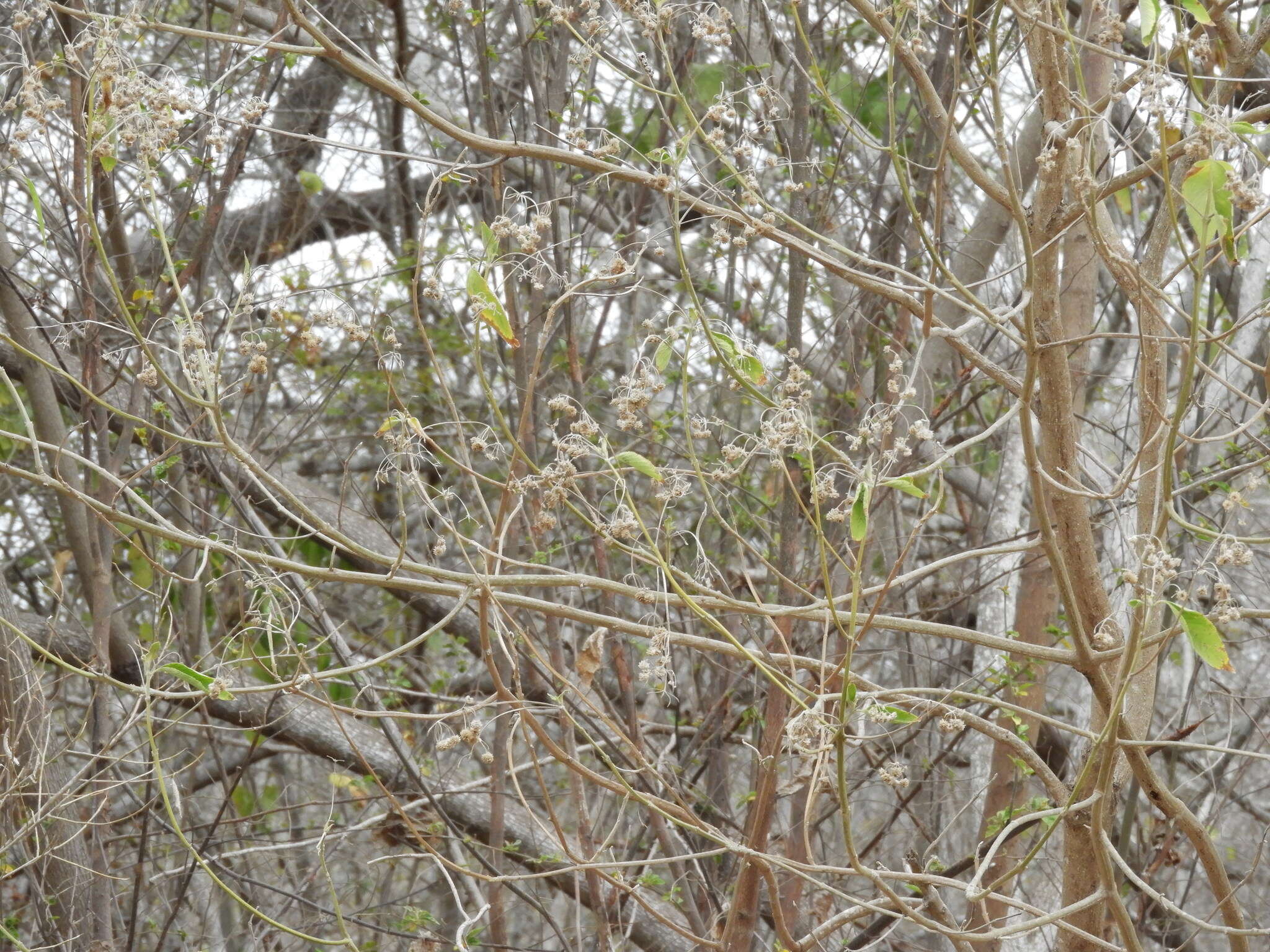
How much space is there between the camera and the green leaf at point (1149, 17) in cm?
160

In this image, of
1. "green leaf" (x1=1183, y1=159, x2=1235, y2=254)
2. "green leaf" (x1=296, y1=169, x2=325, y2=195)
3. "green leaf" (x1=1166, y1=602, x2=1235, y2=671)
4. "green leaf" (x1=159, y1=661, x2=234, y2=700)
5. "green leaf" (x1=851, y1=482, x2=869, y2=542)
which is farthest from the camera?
"green leaf" (x1=296, y1=169, x2=325, y2=195)

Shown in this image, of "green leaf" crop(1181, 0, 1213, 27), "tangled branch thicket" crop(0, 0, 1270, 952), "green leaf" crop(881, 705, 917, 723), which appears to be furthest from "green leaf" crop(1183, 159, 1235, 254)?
"green leaf" crop(881, 705, 917, 723)

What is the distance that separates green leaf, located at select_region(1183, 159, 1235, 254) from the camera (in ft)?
4.53

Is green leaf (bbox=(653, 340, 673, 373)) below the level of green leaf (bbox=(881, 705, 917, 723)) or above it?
above

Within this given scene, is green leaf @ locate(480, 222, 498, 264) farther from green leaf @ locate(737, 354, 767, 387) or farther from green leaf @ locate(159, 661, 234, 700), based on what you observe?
green leaf @ locate(159, 661, 234, 700)

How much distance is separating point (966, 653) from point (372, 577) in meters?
3.10

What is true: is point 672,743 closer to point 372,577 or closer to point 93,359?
point 93,359

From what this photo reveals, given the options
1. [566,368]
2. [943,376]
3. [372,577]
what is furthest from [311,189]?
[372,577]

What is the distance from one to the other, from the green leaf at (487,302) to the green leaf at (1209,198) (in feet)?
2.93

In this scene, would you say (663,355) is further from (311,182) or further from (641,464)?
(311,182)

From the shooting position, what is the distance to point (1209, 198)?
4.57 feet

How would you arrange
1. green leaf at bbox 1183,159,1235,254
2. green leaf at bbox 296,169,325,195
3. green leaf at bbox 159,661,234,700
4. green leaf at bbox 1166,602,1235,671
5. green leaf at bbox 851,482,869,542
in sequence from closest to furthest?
green leaf at bbox 1183,159,1235,254 < green leaf at bbox 1166,602,1235,671 < green leaf at bbox 851,482,869,542 < green leaf at bbox 159,661,234,700 < green leaf at bbox 296,169,325,195

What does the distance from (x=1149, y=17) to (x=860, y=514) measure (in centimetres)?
73

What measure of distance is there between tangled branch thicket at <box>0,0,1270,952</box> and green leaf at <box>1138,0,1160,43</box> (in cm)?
3
